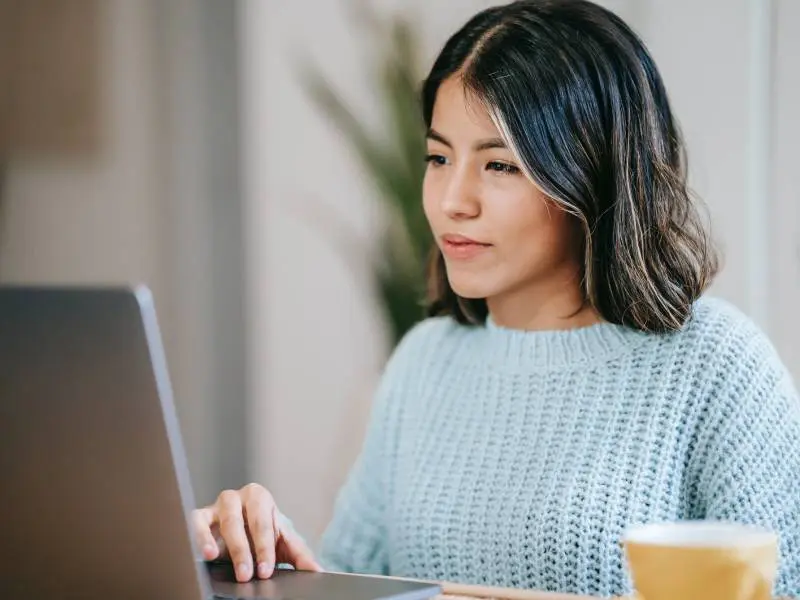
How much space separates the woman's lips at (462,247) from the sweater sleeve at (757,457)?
1.08 ft

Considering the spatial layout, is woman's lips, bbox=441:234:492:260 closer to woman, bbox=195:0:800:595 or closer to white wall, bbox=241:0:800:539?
woman, bbox=195:0:800:595

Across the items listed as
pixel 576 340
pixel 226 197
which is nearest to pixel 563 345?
pixel 576 340

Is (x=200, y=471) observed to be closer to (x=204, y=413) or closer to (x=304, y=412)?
(x=204, y=413)

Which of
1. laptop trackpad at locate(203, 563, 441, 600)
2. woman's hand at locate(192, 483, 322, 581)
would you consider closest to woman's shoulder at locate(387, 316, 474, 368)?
woman's hand at locate(192, 483, 322, 581)

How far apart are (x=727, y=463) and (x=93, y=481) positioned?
2.53ft

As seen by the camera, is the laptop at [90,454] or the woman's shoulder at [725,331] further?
the woman's shoulder at [725,331]

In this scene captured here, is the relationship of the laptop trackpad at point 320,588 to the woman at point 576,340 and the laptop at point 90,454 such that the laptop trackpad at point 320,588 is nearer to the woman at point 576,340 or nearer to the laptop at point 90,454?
the laptop at point 90,454

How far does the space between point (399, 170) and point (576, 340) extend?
1021 millimetres

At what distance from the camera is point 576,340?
1456 mm

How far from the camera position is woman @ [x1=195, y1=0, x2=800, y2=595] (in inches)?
51.8

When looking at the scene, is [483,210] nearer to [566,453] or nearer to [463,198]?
[463,198]

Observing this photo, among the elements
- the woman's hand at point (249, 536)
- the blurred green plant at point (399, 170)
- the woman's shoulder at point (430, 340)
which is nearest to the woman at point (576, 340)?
the woman's shoulder at point (430, 340)

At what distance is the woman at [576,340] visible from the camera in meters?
1.32

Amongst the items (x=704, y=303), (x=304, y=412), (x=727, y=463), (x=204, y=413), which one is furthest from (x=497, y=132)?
(x=204, y=413)
